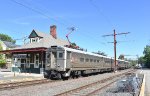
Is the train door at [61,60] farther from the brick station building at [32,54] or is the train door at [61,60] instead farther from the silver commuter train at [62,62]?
the brick station building at [32,54]

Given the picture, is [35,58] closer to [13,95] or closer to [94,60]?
[94,60]

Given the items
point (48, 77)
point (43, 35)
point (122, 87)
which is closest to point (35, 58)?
point (43, 35)

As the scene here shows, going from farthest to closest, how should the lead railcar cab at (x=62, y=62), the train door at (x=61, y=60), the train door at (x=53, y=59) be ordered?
the train door at (x=53, y=59)
the lead railcar cab at (x=62, y=62)
the train door at (x=61, y=60)

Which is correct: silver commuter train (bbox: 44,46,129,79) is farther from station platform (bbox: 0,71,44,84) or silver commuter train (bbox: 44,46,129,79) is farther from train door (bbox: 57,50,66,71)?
station platform (bbox: 0,71,44,84)

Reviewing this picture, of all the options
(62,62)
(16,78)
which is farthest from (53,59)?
(16,78)

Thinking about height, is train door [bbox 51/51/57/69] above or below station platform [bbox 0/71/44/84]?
above

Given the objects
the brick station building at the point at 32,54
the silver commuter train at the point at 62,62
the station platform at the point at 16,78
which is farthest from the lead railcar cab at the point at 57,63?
the brick station building at the point at 32,54

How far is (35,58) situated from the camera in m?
40.4

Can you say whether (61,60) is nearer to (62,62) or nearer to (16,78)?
(62,62)

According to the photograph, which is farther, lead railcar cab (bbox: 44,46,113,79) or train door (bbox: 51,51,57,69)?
train door (bbox: 51,51,57,69)

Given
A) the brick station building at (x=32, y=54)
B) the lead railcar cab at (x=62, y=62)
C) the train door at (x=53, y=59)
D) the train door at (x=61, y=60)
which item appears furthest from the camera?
the brick station building at (x=32, y=54)

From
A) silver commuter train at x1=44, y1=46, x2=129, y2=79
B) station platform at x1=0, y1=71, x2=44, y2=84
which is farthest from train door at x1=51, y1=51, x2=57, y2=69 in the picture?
station platform at x1=0, y1=71, x2=44, y2=84

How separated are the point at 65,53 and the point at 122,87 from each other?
10.9 metres

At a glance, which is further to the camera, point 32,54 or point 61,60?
point 32,54
